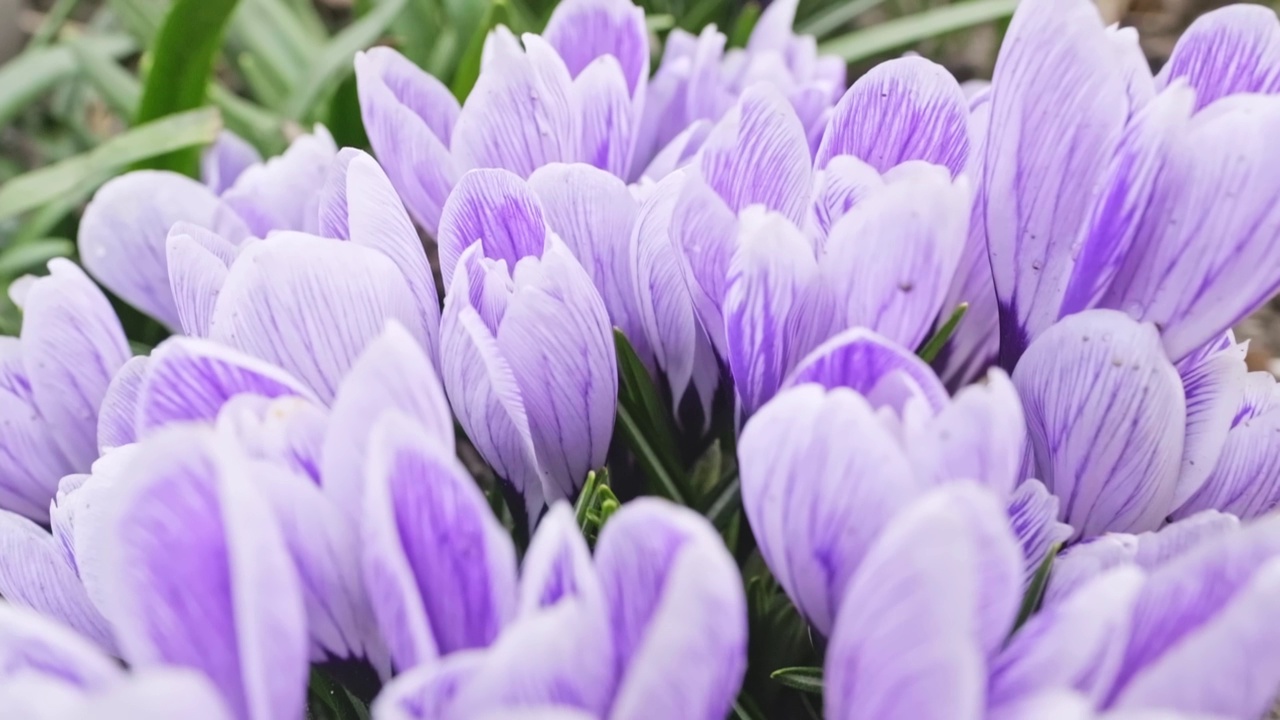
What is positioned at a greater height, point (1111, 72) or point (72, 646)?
point (1111, 72)

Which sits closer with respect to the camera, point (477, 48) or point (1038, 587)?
point (1038, 587)

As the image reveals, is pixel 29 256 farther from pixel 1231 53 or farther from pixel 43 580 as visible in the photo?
pixel 1231 53

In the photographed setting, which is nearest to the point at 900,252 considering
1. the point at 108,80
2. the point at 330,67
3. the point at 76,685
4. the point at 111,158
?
the point at 76,685

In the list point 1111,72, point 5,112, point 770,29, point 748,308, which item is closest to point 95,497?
point 748,308

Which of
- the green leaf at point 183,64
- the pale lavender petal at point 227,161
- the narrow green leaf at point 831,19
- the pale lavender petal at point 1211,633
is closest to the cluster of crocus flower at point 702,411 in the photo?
the pale lavender petal at point 1211,633

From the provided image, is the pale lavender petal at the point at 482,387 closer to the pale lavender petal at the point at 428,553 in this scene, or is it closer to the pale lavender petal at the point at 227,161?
the pale lavender petal at the point at 428,553

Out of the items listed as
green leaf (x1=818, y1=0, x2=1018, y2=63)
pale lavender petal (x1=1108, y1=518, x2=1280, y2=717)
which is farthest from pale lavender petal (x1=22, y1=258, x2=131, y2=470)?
green leaf (x1=818, y1=0, x2=1018, y2=63)

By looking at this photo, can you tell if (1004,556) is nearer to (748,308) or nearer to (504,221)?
(748,308)
